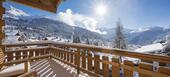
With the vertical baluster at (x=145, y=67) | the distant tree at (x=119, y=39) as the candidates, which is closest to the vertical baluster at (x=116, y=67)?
the vertical baluster at (x=145, y=67)

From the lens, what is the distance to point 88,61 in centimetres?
487

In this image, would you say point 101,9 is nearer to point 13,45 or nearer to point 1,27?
point 13,45

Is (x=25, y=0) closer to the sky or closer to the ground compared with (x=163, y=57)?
closer to the sky

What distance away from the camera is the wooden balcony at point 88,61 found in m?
2.73

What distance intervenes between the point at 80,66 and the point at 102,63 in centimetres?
128

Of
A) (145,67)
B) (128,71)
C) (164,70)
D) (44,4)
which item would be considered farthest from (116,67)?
(44,4)

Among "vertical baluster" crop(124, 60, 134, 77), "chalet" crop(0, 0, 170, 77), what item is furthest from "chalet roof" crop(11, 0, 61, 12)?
"vertical baluster" crop(124, 60, 134, 77)

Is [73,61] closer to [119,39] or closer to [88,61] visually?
[88,61]

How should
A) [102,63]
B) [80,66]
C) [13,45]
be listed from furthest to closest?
1. [13,45]
2. [80,66]
3. [102,63]

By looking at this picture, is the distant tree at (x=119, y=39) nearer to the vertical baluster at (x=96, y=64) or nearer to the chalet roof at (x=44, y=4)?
the chalet roof at (x=44, y=4)

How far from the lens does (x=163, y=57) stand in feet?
8.48

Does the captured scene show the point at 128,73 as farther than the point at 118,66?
No

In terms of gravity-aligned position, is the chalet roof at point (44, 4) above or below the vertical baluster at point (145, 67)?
above

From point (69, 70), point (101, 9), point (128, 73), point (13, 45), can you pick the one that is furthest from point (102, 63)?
point (101, 9)
